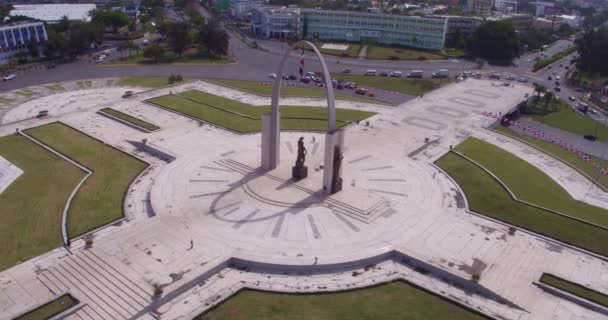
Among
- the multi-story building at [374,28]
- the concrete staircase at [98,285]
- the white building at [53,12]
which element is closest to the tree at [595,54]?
the multi-story building at [374,28]

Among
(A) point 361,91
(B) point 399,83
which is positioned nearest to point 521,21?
(B) point 399,83

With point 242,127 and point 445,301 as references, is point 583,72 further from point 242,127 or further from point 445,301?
point 445,301

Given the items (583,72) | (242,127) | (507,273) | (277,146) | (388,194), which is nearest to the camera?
(507,273)

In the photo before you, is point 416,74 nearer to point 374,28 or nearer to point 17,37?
point 374,28

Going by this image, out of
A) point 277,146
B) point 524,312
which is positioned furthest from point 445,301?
point 277,146

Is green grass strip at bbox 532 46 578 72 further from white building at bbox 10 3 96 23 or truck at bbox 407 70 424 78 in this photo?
white building at bbox 10 3 96 23

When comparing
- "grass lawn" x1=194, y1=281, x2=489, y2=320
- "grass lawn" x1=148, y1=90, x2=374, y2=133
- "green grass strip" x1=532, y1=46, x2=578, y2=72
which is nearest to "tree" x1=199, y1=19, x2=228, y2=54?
"grass lawn" x1=148, y1=90, x2=374, y2=133
